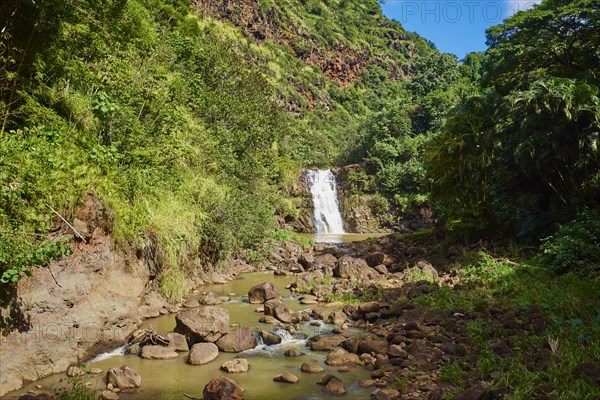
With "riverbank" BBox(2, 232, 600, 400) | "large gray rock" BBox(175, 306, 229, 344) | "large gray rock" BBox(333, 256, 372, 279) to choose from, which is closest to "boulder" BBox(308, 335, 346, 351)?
"riverbank" BBox(2, 232, 600, 400)

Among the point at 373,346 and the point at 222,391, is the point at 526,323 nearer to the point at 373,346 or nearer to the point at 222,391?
the point at 373,346

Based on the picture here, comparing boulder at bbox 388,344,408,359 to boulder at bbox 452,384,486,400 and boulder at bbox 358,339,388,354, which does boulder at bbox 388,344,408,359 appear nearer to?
boulder at bbox 358,339,388,354

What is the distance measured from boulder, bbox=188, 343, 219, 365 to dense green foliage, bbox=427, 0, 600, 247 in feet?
39.2

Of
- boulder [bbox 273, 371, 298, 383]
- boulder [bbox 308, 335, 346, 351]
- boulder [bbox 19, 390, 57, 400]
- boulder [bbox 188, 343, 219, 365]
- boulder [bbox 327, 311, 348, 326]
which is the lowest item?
boulder [bbox 19, 390, 57, 400]

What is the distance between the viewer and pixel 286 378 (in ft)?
23.6

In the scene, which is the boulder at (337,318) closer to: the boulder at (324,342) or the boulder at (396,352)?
the boulder at (324,342)

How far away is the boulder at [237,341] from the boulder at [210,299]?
11.4 feet

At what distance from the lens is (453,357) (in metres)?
7.42

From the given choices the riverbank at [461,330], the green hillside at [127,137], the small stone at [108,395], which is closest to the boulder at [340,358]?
the riverbank at [461,330]

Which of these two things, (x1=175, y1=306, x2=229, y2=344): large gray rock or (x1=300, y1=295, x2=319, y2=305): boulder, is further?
(x1=300, y1=295, x2=319, y2=305): boulder

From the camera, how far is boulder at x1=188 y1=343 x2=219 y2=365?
7.99m

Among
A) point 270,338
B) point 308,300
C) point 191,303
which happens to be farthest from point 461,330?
point 191,303

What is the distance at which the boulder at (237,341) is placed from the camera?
8711 millimetres

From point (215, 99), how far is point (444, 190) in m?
11.8
